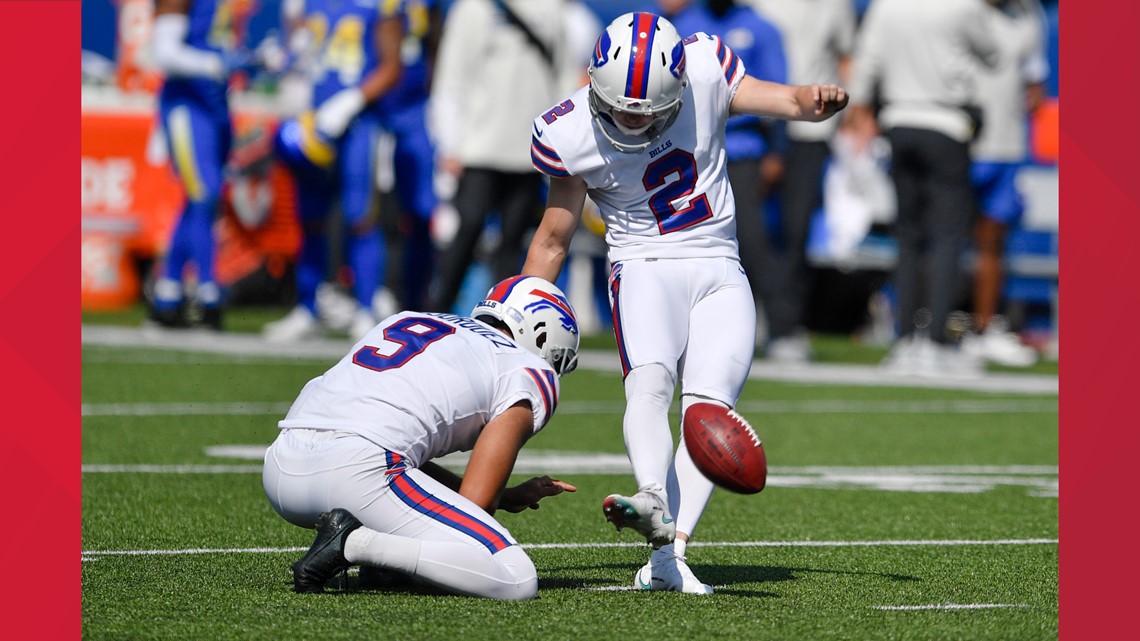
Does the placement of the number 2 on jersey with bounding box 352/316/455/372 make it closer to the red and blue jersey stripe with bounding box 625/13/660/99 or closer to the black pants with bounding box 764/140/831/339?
the red and blue jersey stripe with bounding box 625/13/660/99

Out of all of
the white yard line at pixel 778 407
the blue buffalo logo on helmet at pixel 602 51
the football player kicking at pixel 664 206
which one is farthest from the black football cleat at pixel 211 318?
the blue buffalo logo on helmet at pixel 602 51

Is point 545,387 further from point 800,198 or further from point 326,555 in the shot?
point 800,198

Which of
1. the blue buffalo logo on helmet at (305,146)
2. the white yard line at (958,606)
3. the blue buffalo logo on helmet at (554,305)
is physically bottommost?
the white yard line at (958,606)

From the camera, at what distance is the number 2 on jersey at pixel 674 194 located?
5078 mm

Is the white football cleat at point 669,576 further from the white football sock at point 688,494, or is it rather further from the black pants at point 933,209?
the black pants at point 933,209

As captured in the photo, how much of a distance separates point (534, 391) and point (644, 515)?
1.70ft

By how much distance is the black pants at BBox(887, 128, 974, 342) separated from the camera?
37.7 ft

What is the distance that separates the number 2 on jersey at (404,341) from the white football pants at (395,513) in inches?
9.0

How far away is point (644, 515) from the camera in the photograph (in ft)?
14.1

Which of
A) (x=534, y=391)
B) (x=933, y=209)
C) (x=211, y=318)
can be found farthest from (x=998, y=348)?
(x=534, y=391)

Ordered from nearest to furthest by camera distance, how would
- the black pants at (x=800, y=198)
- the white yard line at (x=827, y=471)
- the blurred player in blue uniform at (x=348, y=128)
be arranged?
the white yard line at (x=827, y=471) → the blurred player in blue uniform at (x=348, y=128) → the black pants at (x=800, y=198)

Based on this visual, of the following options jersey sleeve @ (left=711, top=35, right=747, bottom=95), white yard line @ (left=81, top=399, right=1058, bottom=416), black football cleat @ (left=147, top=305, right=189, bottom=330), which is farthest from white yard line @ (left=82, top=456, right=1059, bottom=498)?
black football cleat @ (left=147, top=305, right=189, bottom=330)

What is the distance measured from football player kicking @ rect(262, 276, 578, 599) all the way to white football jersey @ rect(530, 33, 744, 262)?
40cm

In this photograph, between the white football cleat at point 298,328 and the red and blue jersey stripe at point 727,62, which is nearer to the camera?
the red and blue jersey stripe at point 727,62
